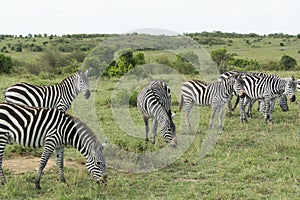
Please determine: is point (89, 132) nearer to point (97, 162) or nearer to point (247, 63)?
point (97, 162)

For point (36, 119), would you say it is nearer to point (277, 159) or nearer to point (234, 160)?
point (234, 160)

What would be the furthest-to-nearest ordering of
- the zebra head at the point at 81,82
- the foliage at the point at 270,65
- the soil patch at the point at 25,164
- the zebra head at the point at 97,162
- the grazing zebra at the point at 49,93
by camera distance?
1. the foliage at the point at 270,65
2. the zebra head at the point at 81,82
3. the grazing zebra at the point at 49,93
4. the soil patch at the point at 25,164
5. the zebra head at the point at 97,162

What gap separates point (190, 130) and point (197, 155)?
242cm

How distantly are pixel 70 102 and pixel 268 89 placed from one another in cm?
596

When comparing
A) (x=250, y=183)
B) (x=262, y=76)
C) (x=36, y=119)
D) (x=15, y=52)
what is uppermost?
(x=15, y=52)

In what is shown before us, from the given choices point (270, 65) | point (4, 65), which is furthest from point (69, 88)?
point (270, 65)

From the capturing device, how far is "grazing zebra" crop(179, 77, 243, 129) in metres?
11.2

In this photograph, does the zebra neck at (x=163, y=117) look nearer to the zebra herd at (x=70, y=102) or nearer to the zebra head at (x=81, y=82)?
the zebra herd at (x=70, y=102)

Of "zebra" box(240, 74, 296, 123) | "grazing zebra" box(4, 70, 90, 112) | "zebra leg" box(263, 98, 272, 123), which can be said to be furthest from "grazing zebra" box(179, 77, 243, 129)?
"grazing zebra" box(4, 70, 90, 112)

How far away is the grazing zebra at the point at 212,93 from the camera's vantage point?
11234 mm

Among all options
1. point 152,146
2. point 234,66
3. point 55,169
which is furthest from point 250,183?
point 234,66

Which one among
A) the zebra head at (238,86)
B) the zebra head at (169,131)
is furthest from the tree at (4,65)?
the zebra head at (169,131)

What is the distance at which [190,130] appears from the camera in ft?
36.1

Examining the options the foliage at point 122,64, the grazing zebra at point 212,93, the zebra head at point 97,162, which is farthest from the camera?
the foliage at point 122,64
